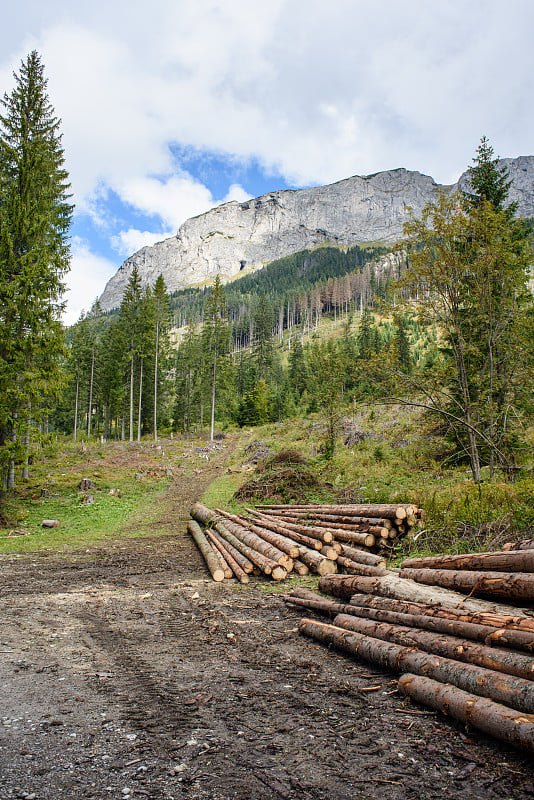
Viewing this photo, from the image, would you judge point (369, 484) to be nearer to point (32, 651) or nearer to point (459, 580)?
point (459, 580)

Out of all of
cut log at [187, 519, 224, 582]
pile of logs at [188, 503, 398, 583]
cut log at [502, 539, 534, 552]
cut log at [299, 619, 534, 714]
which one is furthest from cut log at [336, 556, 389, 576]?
cut log at [187, 519, 224, 582]

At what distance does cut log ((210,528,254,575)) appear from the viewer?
28.2 feet

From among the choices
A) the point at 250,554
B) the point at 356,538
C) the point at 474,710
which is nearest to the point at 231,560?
the point at 250,554

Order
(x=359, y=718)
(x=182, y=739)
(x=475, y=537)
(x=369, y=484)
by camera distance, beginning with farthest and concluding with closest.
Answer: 1. (x=369, y=484)
2. (x=475, y=537)
3. (x=359, y=718)
4. (x=182, y=739)

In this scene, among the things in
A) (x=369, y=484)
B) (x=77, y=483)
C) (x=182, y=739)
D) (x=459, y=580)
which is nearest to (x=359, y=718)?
(x=182, y=739)

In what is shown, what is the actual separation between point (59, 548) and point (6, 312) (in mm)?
8330

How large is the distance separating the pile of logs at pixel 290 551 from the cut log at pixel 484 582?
3.40ft

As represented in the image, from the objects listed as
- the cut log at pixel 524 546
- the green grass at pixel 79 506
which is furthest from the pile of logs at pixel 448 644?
the green grass at pixel 79 506

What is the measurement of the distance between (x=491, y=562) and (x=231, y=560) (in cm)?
570

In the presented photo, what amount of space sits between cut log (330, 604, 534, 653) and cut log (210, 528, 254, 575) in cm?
363

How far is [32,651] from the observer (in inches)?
201

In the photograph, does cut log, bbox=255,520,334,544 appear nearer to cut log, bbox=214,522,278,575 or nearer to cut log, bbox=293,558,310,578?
cut log, bbox=293,558,310,578

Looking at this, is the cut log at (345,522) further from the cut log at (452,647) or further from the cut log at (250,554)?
the cut log at (452,647)

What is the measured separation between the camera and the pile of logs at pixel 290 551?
26.0ft
